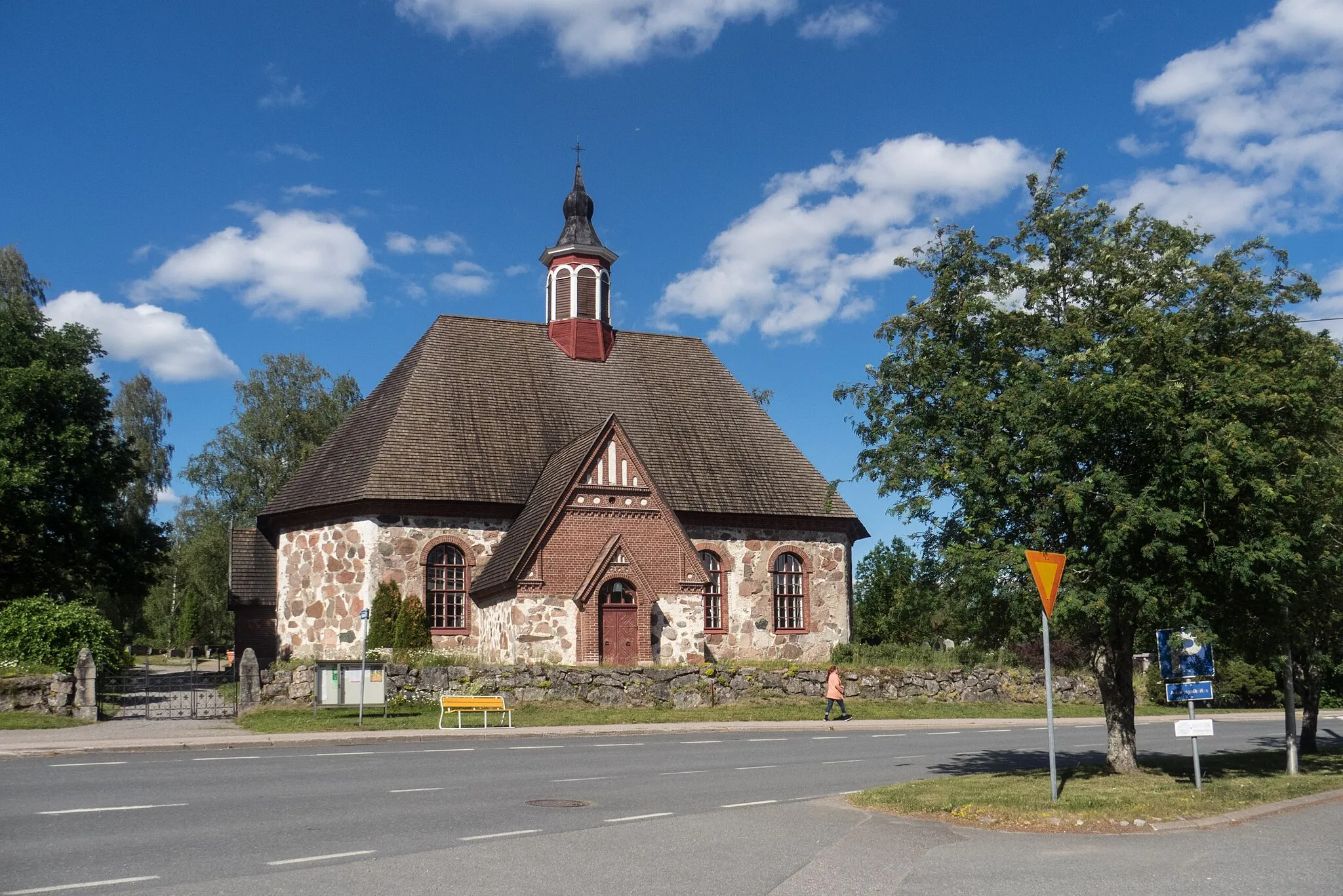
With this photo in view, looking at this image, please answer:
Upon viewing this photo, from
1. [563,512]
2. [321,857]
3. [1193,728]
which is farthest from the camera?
[563,512]

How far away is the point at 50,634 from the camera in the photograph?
2573 cm

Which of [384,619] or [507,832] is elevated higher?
[384,619]

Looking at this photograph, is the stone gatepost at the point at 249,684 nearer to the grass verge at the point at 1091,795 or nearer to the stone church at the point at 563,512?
the stone church at the point at 563,512

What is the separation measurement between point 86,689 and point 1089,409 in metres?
21.0

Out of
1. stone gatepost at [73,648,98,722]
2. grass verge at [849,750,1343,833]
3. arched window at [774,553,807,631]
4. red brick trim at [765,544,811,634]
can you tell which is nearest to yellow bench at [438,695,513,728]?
stone gatepost at [73,648,98,722]

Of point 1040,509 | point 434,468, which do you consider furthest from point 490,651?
point 1040,509

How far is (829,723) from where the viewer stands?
2634cm

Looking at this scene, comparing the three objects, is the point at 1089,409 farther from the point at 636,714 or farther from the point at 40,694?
the point at 40,694

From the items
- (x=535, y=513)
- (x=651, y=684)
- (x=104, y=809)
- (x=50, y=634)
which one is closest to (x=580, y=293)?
(x=535, y=513)

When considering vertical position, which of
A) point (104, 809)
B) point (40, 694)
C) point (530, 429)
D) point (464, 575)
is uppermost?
point (530, 429)

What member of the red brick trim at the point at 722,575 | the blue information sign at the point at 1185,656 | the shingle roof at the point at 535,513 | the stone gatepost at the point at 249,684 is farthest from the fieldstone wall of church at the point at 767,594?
the blue information sign at the point at 1185,656

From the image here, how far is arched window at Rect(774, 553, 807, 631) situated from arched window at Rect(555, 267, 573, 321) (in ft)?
39.5

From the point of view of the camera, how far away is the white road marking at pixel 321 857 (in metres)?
9.28

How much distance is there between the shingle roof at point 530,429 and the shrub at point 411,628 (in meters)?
3.19
